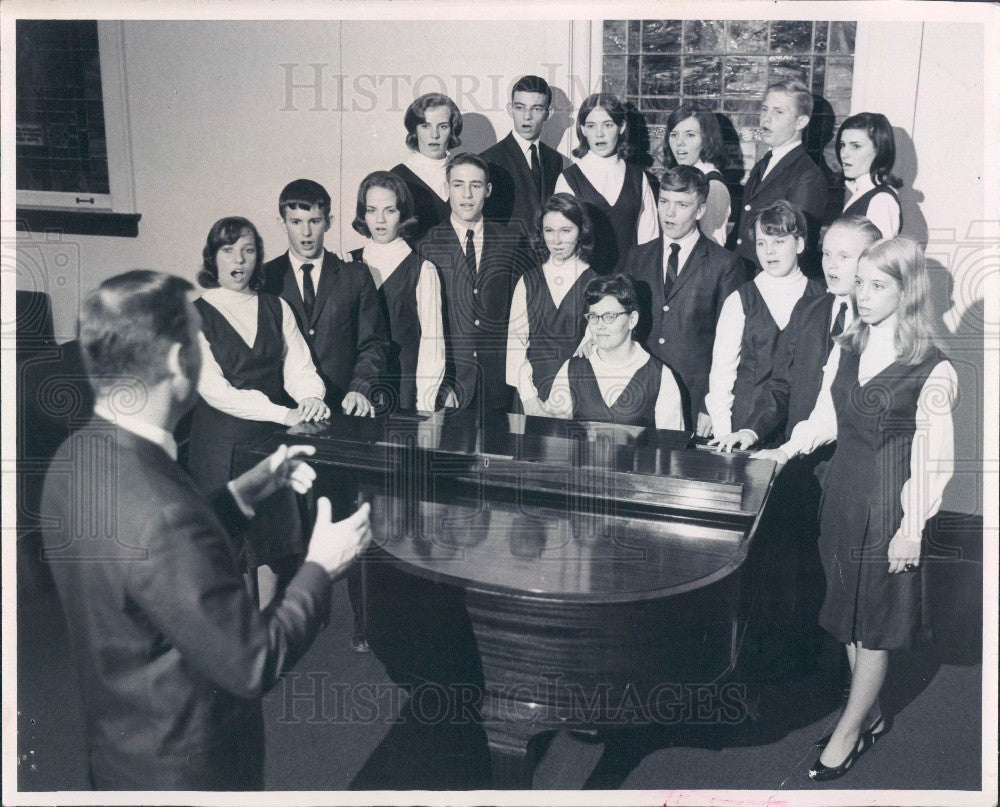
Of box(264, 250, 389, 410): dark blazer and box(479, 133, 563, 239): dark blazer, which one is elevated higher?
box(479, 133, 563, 239): dark blazer

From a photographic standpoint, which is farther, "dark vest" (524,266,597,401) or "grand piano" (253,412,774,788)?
"dark vest" (524,266,597,401)

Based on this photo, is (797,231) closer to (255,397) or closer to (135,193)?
(255,397)

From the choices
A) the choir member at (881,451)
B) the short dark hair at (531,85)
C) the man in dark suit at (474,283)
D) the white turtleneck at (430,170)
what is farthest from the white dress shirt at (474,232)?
the choir member at (881,451)

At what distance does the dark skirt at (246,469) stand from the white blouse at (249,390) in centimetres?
4

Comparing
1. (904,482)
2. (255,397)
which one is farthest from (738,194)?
(255,397)

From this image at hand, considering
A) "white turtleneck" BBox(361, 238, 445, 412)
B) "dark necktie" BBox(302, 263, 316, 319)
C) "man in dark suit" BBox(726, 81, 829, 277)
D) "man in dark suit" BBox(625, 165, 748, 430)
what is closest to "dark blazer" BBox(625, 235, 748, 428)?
"man in dark suit" BBox(625, 165, 748, 430)

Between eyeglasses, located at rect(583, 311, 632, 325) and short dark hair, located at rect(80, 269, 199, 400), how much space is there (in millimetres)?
1277

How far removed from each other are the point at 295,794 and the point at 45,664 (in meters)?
0.97

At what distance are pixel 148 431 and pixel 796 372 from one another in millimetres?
2061

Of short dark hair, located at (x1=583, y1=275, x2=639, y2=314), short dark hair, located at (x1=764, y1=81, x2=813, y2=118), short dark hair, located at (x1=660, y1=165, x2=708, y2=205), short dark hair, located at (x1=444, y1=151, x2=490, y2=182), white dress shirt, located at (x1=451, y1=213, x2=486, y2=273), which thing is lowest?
short dark hair, located at (x1=583, y1=275, x2=639, y2=314)

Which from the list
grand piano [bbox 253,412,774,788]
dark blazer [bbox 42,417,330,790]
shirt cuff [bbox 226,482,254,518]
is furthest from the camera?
shirt cuff [bbox 226,482,254,518]

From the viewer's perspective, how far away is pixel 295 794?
3.28 meters

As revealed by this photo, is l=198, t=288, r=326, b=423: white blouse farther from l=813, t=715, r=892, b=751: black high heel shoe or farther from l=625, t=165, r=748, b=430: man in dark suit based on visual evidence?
l=813, t=715, r=892, b=751: black high heel shoe

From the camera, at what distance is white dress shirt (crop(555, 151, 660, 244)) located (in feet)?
10.8
